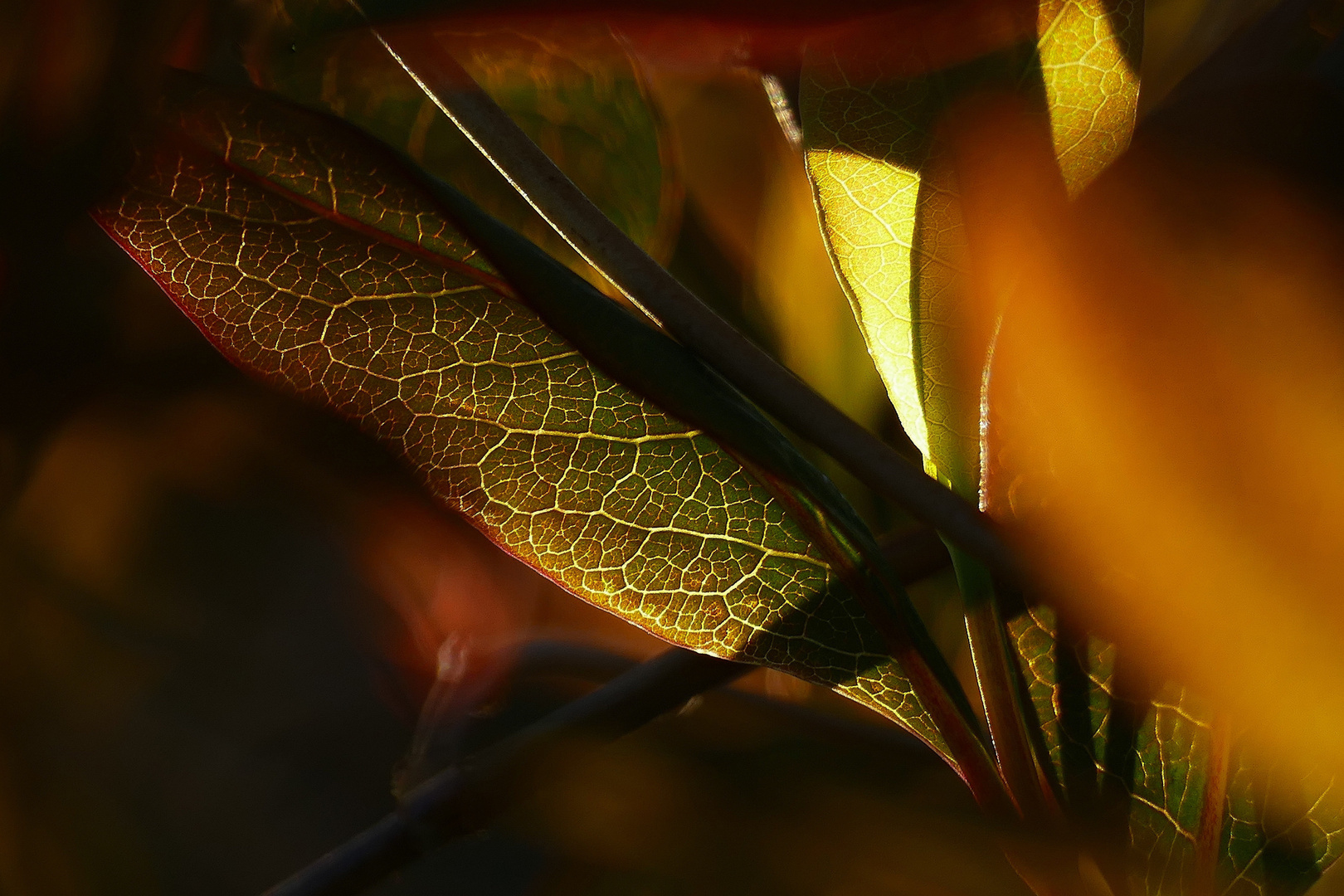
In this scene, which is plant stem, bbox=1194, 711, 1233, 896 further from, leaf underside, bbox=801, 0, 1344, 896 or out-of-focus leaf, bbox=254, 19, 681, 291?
out-of-focus leaf, bbox=254, 19, 681, 291

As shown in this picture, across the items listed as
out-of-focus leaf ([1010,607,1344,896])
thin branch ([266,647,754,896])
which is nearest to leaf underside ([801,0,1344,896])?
out-of-focus leaf ([1010,607,1344,896])

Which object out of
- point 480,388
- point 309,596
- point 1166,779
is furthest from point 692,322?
point 309,596

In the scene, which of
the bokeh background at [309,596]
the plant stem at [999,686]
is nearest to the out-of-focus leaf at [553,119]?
the bokeh background at [309,596]

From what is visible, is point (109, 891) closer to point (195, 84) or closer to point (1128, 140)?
point (195, 84)

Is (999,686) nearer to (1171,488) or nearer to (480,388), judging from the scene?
(1171,488)

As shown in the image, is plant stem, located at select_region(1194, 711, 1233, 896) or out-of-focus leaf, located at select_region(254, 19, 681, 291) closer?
plant stem, located at select_region(1194, 711, 1233, 896)

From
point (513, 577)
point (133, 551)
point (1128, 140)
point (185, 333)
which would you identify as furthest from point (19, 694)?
point (1128, 140)
